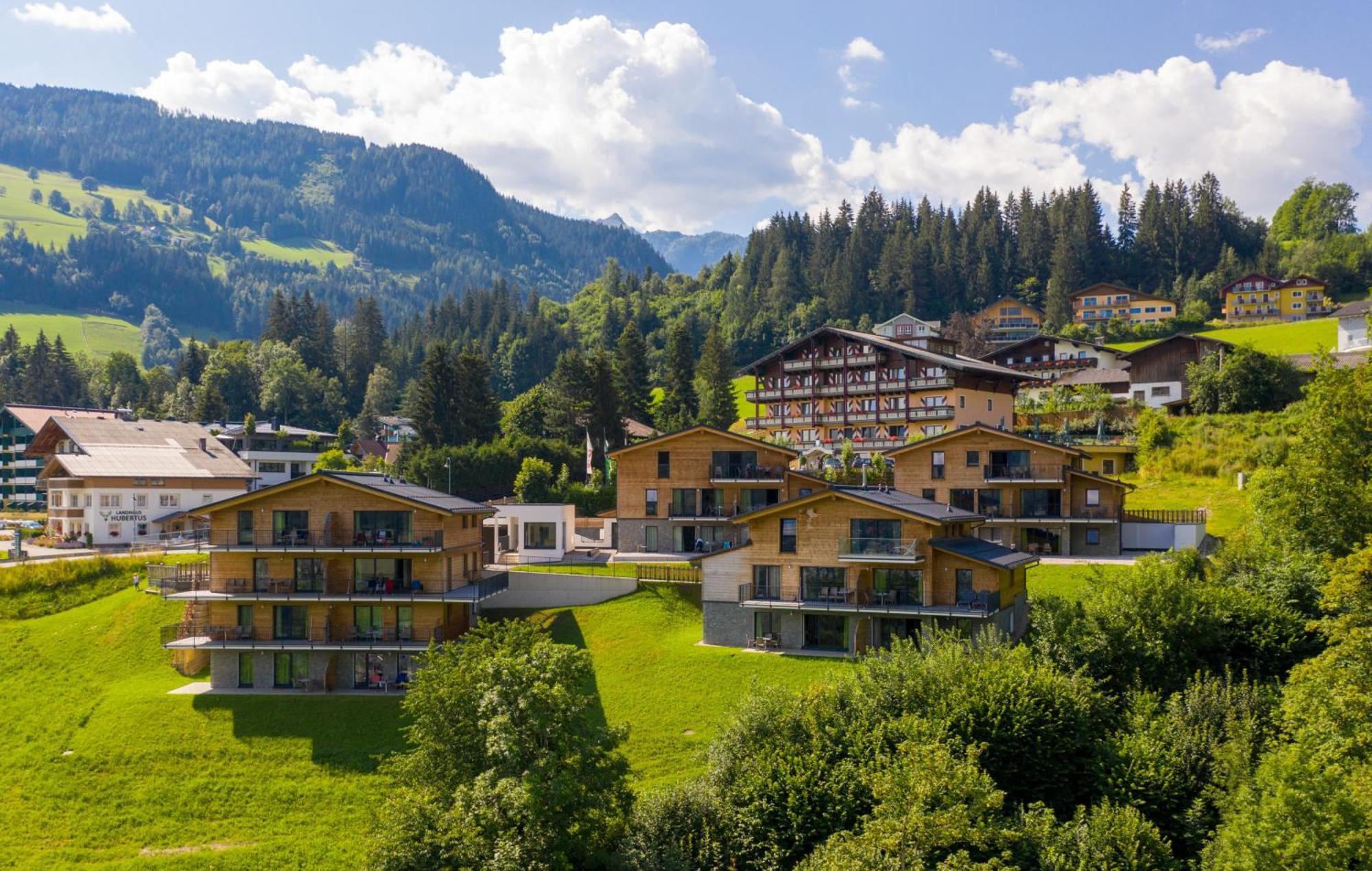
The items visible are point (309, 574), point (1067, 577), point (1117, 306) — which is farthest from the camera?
point (1117, 306)

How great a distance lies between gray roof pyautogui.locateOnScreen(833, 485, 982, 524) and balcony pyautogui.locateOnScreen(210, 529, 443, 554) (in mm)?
20099

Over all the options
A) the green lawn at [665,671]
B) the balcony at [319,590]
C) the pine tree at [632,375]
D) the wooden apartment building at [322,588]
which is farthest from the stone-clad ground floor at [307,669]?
the pine tree at [632,375]

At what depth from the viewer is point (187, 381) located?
5527 inches

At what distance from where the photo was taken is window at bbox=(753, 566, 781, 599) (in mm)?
48469

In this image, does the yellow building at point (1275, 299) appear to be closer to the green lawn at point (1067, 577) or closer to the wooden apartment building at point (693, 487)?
the green lawn at point (1067, 577)

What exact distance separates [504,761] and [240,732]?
58.6ft

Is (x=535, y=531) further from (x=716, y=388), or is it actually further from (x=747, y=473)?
(x=716, y=388)

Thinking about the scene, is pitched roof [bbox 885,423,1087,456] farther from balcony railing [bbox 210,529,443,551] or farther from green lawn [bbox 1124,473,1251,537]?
balcony railing [bbox 210,529,443,551]

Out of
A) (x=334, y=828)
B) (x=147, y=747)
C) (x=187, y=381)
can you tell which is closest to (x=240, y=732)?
(x=147, y=747)

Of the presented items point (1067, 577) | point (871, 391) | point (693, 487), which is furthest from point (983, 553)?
point (871, 391)

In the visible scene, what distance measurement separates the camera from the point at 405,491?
51.0 metres

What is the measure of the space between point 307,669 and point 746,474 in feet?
91.6

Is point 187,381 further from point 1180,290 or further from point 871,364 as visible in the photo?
point 1180,290

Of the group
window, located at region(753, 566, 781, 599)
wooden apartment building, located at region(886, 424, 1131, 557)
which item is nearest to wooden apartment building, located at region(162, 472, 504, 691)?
window, located at region(753, 566, 781, 599)
